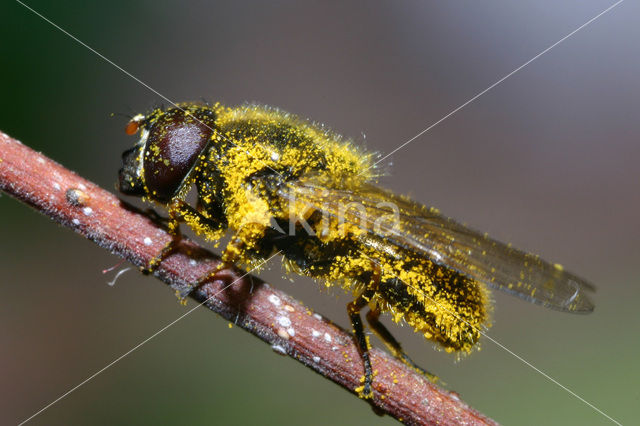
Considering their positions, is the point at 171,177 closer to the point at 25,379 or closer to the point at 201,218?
the point at 201,218

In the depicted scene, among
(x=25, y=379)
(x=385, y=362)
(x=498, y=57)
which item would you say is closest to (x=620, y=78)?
(x=498, y=57)

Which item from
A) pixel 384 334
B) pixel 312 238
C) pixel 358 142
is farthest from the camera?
pixel 358 142

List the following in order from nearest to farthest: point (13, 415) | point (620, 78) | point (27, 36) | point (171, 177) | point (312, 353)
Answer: point (312, 353)
point (171, 177)
point (13, 415)
point (27, 36)
point (620, 78)

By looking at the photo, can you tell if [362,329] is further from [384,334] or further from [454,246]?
[454,246]

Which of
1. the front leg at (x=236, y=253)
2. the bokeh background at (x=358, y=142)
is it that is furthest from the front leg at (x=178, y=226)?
the bokeh background at (x=358, y=142)

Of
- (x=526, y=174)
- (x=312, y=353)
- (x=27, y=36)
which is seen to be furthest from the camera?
(x=526, y=174)

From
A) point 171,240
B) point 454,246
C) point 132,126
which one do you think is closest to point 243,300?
point 171,240

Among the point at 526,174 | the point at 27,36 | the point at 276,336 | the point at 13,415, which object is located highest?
the point at 526,174
